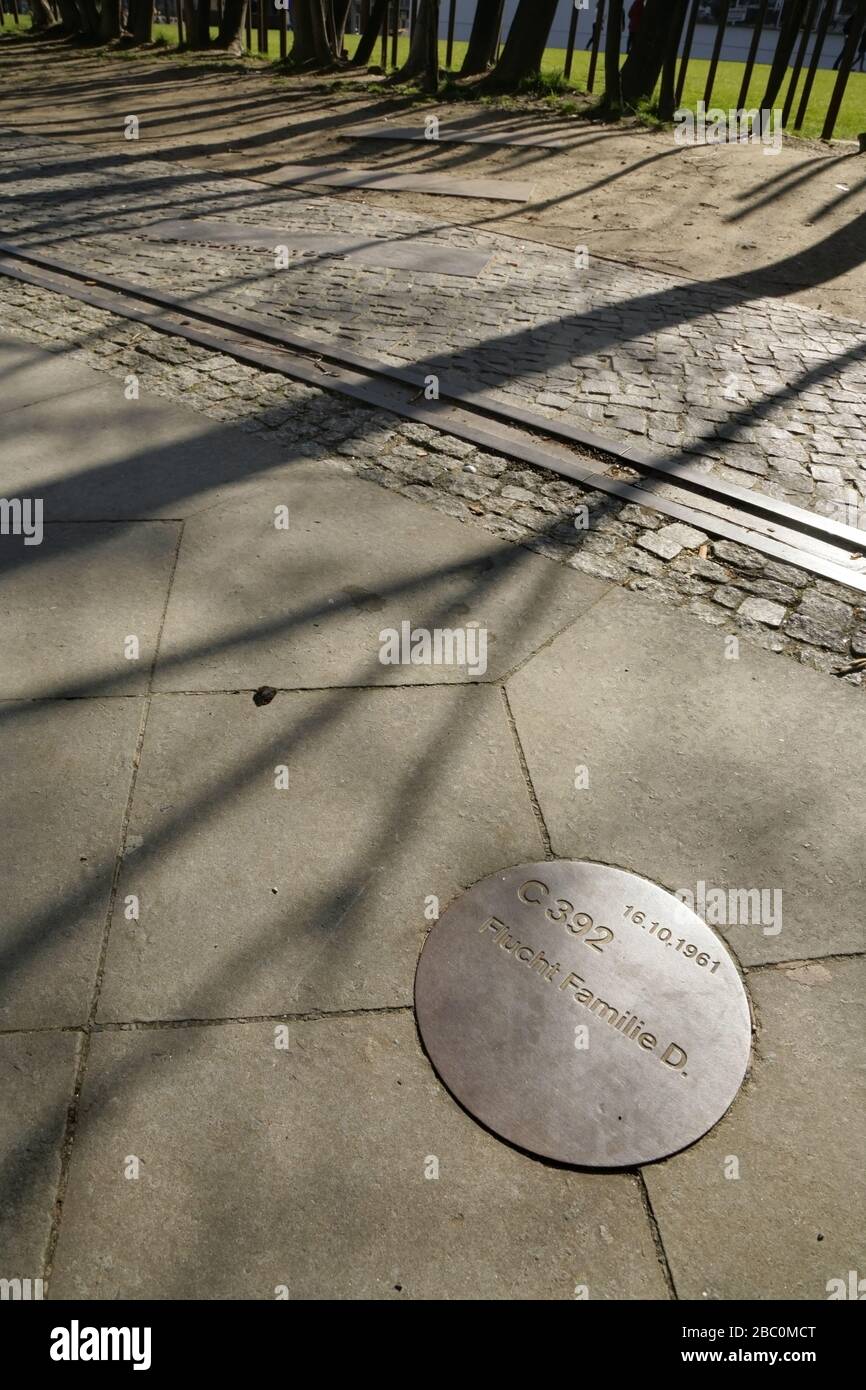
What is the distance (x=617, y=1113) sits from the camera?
2523 millimetres

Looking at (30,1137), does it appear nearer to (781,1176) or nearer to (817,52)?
(781,1176)

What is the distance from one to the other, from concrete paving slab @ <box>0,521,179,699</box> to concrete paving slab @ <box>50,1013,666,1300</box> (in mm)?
1788

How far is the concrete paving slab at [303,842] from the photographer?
9.27ft

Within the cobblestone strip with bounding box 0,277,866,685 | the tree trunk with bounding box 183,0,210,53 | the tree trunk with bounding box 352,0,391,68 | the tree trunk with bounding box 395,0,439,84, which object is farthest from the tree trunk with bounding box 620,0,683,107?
the cobblestone strip with bounding box 0,277,866,685

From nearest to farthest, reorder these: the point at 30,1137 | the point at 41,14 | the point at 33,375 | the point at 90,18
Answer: the point at 30,1137 → the point at 33,375 → the point at 90,18 → the point at 41,14

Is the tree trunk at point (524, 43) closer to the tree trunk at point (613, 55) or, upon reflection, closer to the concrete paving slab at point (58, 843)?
the tree trunk at point (613, 55)

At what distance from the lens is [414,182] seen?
1227cm

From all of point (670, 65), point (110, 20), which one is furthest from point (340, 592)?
point (110, 20)

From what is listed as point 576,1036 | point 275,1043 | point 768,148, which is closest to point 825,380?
point 576,1036

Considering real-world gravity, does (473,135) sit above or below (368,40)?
below

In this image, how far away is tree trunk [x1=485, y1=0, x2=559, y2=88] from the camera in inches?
696

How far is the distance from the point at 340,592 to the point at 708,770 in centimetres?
194

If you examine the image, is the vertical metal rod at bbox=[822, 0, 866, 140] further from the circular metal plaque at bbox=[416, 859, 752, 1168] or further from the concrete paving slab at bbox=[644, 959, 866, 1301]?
the concrete paving slab at bbox=[644, 959, 866, 1301]
